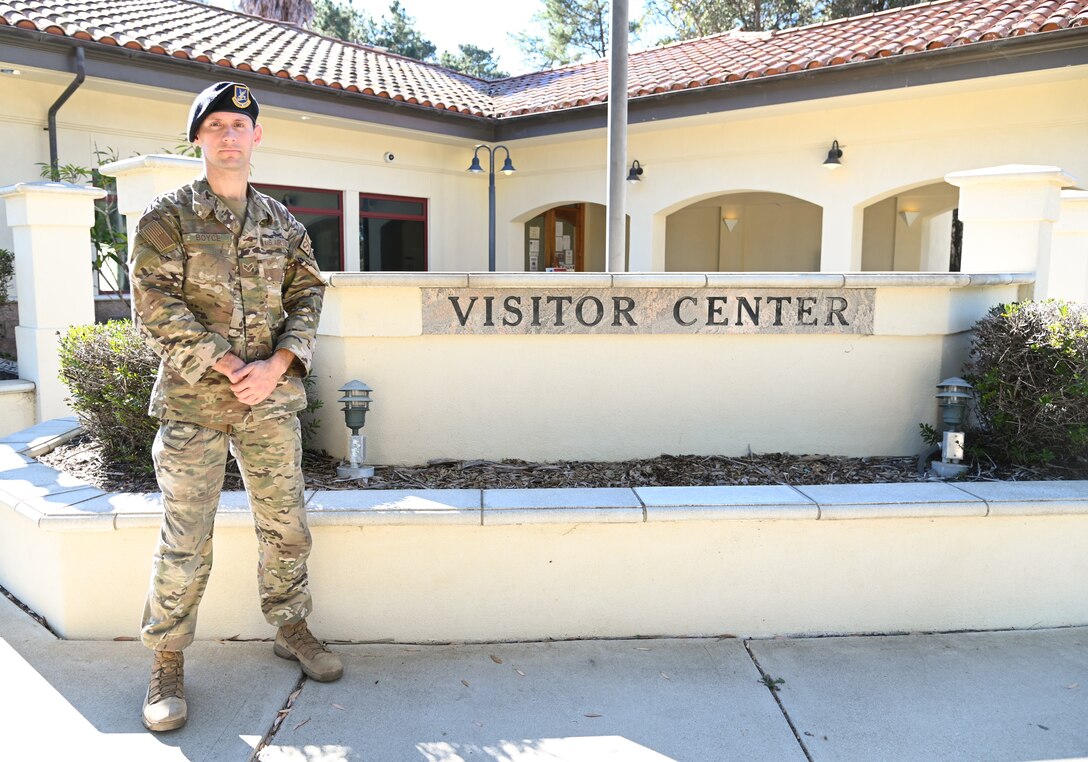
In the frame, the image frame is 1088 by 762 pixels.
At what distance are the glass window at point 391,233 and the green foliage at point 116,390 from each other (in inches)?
344

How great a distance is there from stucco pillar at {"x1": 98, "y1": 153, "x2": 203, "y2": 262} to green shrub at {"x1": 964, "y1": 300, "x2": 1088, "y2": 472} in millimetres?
4825

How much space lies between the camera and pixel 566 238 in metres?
16.5

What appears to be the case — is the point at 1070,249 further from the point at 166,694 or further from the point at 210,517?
the point at 166,694

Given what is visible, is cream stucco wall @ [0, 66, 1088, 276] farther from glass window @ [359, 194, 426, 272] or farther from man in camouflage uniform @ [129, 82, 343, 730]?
man in camouflage uniform @ [129, 82, 343, 730]

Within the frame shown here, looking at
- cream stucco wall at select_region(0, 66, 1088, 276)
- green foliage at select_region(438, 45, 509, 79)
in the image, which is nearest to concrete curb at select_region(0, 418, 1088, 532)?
cream stucco wall at select_region(0, 66, 1088, 276)

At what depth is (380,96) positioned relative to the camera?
37.6ft

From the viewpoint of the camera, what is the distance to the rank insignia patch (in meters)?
3.03

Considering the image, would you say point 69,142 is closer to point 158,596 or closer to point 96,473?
point 96,473

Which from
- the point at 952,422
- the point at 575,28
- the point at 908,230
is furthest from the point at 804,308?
the point at 575,28

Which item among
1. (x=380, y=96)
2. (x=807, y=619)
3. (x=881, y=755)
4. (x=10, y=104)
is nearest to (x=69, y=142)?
(x=10, y=104)

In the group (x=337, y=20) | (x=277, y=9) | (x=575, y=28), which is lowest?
(x=277, y=9)

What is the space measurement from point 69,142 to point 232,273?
28.1 ft

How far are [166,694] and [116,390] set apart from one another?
1765 millimetres

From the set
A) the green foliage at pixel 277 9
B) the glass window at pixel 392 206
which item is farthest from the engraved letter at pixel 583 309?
the green foliage at pixel 277 9
